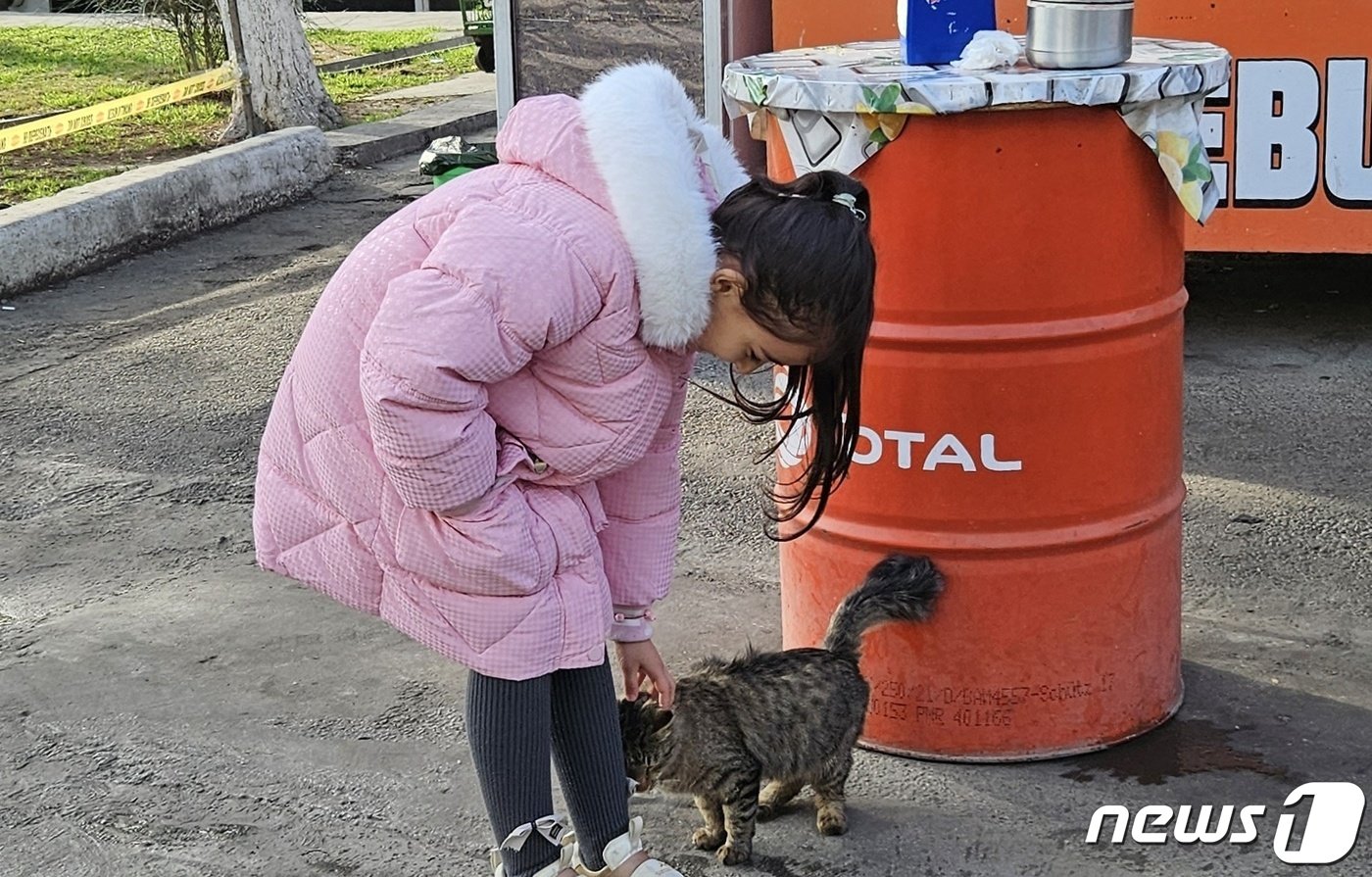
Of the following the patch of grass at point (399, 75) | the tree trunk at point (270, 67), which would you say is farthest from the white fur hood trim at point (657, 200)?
the patch of grass at point (399, 75)

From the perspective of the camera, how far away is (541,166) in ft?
7.22

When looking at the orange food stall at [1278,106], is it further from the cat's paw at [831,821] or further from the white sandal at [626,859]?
the white sandal at [626,859]

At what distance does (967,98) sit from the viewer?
2539 millimetres

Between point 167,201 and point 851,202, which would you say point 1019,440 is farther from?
point 167,201

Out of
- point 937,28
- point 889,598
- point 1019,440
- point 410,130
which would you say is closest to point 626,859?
point 889,598

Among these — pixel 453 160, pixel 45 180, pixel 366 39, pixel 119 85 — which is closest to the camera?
pixel 453 160

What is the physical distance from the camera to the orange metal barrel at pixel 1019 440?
2635 millimetres

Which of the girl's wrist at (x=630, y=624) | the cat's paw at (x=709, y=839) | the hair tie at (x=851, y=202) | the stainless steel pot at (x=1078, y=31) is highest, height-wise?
the stainless steel pot at (x=1078, y=31)

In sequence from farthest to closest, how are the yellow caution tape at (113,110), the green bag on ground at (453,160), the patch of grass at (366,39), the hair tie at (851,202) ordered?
the patch of grass at (366,39)
the yellow caution tape at (113,110)
the green bag on ground at (453,160)
the hair tie at (851,202)

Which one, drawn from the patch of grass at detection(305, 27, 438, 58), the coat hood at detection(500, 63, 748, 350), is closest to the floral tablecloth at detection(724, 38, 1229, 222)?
the coat hood at detection(500, 63, 748, 350)

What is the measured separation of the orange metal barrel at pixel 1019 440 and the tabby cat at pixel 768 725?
97 millimetres

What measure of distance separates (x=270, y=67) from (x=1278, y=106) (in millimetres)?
6161

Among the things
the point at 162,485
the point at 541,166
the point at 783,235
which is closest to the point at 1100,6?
the point at 783,235

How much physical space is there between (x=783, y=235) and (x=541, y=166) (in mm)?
338
